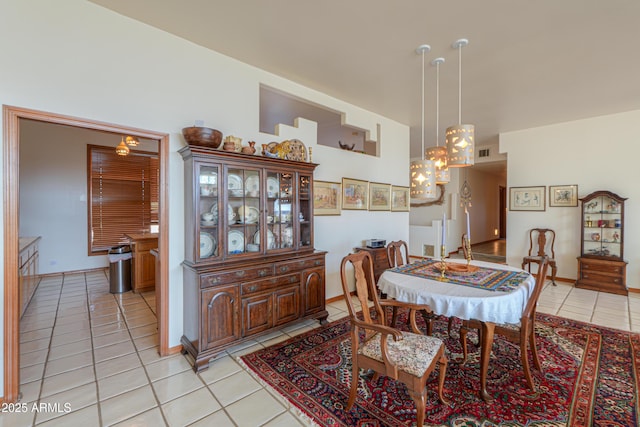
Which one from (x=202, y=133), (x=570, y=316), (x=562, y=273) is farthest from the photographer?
(x=562, y=273)

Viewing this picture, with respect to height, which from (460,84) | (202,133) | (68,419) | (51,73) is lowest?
(68,419)

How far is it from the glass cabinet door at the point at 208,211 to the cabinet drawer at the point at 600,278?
614 cm

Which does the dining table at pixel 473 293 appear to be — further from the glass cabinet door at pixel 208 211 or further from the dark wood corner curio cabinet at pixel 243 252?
the glass cabinet door at pixel 208 211

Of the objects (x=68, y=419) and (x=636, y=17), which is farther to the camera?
(x=636, y=17)

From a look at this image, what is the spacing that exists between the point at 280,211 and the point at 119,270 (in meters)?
3.34

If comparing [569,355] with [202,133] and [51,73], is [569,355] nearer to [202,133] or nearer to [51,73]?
[202,133]

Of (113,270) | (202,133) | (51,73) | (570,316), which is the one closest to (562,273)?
(570,316)

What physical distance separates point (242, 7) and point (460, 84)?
9.20 ft

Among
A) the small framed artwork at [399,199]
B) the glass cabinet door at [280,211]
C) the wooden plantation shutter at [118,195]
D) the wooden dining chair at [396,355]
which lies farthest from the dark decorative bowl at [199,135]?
the wooden plantation shutter at [118,195]

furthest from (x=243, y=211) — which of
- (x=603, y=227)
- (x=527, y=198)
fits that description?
(x=603, y=227)

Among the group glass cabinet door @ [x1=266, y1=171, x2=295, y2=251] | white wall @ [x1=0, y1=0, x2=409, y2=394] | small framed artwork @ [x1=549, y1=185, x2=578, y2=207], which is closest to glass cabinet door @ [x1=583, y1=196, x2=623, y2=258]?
small framed artwork @ [x1=549, y1=185, x2=578, y2=207]

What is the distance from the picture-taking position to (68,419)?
1.84 meters

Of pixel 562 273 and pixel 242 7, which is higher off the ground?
pixel 242 7

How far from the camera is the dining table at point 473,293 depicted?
192cm
